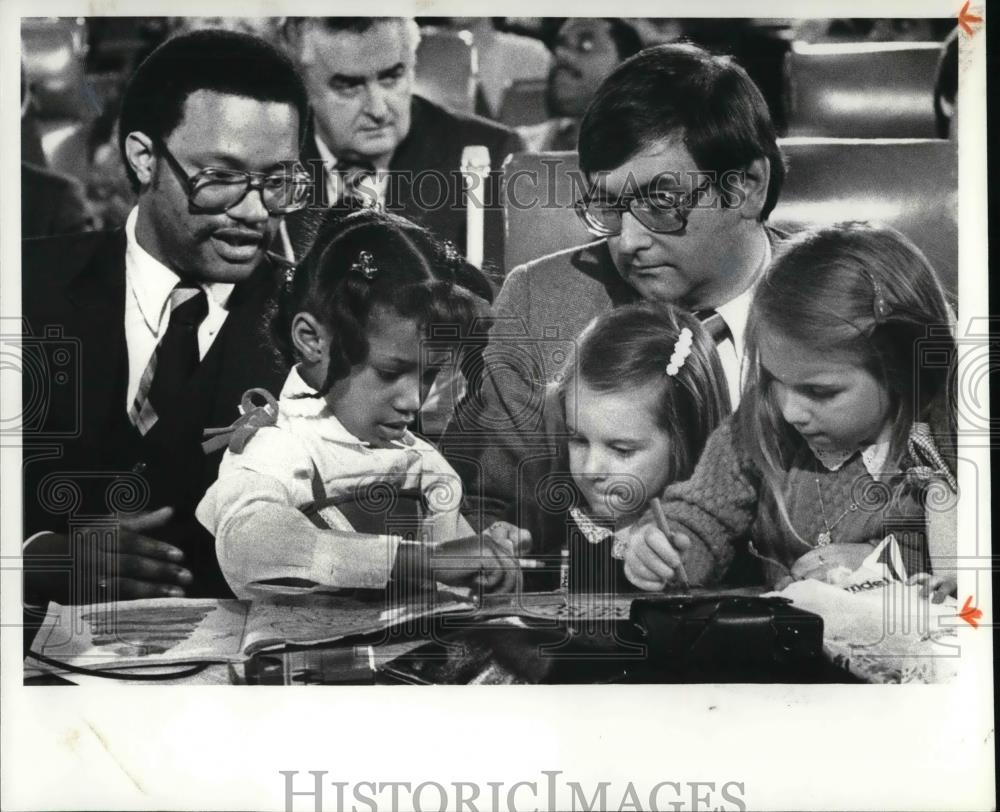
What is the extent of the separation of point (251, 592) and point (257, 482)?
27 cm

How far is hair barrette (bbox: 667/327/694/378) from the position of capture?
3006mm

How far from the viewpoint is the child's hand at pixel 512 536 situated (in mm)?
2989

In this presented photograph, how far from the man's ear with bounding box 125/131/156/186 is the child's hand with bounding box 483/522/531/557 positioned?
3.90ft

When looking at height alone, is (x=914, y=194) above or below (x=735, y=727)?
above

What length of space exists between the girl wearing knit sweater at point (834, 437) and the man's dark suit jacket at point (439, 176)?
27.4 inches

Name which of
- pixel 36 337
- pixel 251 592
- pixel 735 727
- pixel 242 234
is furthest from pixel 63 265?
pixel 735 727

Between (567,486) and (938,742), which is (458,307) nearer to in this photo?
(567,486)

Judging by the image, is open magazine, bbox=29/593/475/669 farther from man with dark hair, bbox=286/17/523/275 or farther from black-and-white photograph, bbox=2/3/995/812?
man with dark hair, bbox=286/17/523/275

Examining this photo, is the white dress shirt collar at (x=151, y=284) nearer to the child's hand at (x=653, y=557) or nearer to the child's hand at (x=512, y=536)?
the child's hand at (x=512, y=536)

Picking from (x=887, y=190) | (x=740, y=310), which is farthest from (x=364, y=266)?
(x=887, y=190)

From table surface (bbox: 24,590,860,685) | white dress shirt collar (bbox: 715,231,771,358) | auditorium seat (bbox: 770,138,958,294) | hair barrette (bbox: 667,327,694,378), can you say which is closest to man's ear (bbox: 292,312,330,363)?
table surface (bbox: 24,590,860,685)

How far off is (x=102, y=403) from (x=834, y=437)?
179cm

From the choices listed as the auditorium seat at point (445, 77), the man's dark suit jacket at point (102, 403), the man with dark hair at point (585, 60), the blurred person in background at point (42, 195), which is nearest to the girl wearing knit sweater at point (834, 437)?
the man with dark hair at point (585, 60)

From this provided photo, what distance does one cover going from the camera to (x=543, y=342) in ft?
9.84
